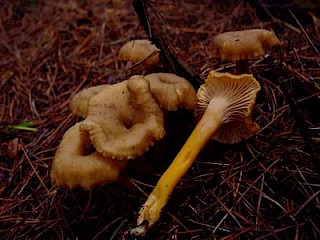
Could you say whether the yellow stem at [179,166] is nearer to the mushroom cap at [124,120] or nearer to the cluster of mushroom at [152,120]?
the cluster of mushroom at [152,120]

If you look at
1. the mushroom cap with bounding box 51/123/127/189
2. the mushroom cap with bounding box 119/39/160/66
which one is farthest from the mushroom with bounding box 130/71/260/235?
the mushroom cap with bounding box 119/39/160/66

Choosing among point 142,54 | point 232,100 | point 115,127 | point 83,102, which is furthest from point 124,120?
point 232,100

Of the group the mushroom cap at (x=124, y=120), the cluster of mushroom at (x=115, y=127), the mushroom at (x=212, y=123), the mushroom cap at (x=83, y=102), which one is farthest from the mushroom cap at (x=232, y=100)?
the mushroom cap at (x=83, y=102)

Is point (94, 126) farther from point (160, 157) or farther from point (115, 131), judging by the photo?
point (160, 157)

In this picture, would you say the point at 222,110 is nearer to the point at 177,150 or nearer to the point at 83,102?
the point at 177,150

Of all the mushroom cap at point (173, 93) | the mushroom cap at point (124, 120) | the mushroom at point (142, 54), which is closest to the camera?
the mushroom cap at point (124, 120)

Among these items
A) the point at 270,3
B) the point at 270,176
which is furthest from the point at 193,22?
the point at 270,176
